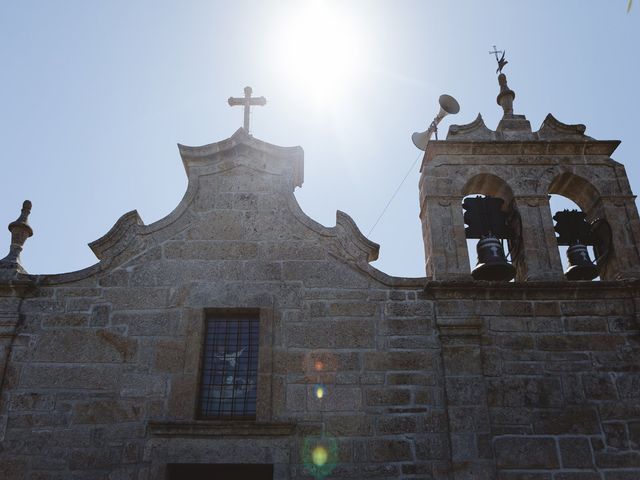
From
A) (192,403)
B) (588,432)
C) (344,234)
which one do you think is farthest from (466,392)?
(192,403)

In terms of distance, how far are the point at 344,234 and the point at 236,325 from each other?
67.8 inches

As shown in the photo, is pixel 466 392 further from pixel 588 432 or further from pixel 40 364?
pixel 40 364

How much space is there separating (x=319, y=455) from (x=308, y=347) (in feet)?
3.85

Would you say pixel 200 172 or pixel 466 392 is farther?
pixel 200 172

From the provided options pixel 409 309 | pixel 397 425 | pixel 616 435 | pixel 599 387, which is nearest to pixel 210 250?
pixel 409 309

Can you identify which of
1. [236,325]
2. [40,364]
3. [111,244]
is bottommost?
[40,364]

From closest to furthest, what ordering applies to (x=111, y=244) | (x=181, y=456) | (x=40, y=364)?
(x=181, y=456)
(x=40, y=364)
(x=111, y=244)

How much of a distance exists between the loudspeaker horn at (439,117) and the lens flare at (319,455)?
4278mm

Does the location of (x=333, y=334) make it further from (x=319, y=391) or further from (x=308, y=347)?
(x=319, y=391)

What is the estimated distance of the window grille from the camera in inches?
277

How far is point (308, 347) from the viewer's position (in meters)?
7.20

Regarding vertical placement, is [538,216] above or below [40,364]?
above

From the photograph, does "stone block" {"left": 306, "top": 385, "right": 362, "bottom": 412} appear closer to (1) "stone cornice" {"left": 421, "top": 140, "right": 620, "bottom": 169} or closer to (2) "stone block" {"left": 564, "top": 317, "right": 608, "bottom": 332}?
(2) "stone block" {"left": 564, "top": 317, "right": 608, "bottom": 332}

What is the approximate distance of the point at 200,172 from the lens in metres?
8.34
